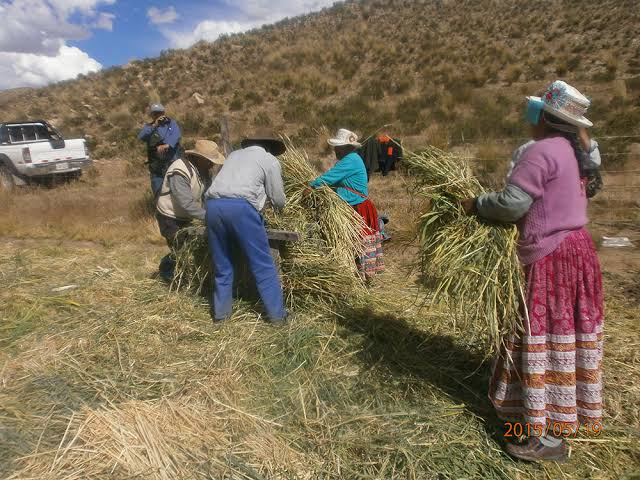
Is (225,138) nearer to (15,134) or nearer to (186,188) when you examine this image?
(186,188)

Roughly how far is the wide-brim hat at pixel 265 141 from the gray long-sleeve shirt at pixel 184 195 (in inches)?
26.8

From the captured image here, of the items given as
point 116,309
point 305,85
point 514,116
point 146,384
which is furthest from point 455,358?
point 305,85

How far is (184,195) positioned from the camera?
4.00 metres

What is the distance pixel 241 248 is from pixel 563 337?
233 cm

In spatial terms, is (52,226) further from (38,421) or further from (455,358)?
(455,358)

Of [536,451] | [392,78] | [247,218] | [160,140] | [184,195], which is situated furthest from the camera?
[392,78]

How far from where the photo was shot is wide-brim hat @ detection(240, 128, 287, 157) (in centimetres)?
366

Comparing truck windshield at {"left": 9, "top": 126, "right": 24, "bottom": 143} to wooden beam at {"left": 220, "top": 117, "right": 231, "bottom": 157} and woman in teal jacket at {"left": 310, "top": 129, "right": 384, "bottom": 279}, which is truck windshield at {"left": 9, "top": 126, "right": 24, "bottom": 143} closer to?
wooden beam at {"left": 220, "top": 117, "right": 231, "bottom": 157}

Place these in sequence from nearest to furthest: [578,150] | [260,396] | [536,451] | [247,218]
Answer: [578,150], [536,451], [260,396], [247,218]

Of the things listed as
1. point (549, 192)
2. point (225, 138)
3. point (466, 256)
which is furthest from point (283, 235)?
point (225, 138)

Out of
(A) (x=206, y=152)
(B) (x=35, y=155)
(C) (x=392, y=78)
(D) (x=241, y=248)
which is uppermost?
(C) (x=392, y=78)

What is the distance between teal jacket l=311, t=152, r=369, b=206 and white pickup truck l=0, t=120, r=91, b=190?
1020cm

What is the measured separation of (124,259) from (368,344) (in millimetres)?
3727

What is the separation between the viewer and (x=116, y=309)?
407cm
